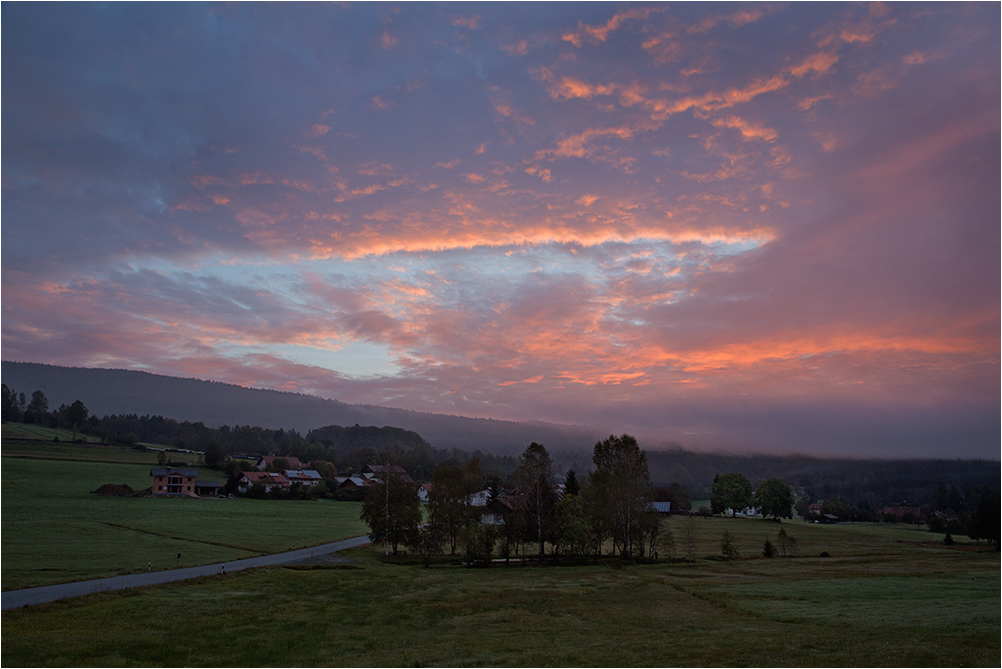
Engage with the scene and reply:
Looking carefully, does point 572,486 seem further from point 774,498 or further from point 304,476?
point 304,476

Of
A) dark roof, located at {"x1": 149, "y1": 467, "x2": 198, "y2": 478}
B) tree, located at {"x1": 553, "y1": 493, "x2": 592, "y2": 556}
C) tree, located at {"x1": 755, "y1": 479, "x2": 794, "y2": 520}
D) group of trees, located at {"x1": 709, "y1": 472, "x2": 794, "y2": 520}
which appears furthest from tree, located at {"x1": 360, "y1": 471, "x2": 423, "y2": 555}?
group of trees, located at {"x1": 709, "y1": 472, "x2": 794, "y2": 520}

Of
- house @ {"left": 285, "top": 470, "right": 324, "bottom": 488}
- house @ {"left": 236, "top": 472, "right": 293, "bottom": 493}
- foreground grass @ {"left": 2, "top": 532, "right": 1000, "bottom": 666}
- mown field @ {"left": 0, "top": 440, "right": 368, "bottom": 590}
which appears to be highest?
foreground grass @ {"left": 2, "top": 532, "right": 1000, "bottom": 666}

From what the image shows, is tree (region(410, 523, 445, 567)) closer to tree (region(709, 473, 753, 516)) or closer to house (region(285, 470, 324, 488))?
house (region(285, 470, 324, 488))

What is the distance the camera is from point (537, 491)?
78312 mm

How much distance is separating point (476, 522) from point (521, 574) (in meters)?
15.1

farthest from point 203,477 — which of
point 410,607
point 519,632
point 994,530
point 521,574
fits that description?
point 994,530

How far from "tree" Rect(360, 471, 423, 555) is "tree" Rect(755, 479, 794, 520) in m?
105

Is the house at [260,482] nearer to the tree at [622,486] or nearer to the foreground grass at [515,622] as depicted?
the tree at [622,486]

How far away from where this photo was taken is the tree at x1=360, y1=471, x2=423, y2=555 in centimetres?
7588

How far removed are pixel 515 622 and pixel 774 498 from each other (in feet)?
427

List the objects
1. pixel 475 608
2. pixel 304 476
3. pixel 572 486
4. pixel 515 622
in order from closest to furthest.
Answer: pixel 515 622 → pixel 475 608 → pixel 572 486 → pixel 304 476

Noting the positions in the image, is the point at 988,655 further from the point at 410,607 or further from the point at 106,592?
the point at 106,592

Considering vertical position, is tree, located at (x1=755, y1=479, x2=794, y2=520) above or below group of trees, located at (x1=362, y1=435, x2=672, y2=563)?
below

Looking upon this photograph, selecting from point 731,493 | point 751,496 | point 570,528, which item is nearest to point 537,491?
point 570,528
